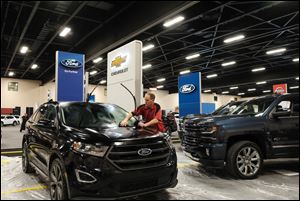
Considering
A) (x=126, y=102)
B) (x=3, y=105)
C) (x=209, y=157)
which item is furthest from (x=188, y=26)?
(x=3, y=105)

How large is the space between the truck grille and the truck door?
2.20 meters

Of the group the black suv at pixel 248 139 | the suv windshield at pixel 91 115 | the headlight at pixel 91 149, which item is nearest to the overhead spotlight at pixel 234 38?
the black suv at pixel 248 139

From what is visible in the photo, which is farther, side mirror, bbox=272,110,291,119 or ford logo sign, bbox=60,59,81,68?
ford logo sign, bbox=60,59,81,68

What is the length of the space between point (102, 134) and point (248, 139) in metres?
2.77

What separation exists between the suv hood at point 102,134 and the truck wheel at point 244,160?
1.80m

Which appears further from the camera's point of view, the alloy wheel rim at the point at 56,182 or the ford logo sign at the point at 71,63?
the ford logo sign at the point at 71,63

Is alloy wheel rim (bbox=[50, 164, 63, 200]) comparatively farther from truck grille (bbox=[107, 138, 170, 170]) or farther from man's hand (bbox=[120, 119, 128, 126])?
man's hand (bbox=[120, 119, 128, 126])

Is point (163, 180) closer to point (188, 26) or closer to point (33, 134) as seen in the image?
point (33, 134)

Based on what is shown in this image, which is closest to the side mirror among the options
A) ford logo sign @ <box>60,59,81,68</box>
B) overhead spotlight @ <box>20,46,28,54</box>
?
ford logo sign @ <box>60,59,81,68</box>

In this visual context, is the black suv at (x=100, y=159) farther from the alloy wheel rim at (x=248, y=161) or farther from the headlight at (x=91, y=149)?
the alloy wheel rim at (x=248, y=161)

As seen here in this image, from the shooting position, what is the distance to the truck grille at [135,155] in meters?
2.87

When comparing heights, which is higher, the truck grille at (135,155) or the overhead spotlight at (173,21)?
the overhead spotlight at (173,21)

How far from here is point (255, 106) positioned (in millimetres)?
4961

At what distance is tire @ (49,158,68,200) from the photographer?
2892mm
